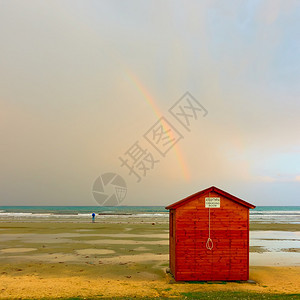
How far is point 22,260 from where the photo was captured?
20.2m

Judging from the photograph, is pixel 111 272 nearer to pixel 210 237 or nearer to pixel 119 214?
pixel 210 237

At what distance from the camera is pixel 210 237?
47.3 ft

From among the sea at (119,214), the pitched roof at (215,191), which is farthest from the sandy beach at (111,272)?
the sea at (119,214)

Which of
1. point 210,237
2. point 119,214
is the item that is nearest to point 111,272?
point 210,237

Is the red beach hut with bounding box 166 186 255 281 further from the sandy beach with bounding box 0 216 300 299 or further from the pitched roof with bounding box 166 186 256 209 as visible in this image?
the sandy beach with bounding box 0 216 300 299

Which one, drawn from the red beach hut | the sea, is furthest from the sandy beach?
the sea

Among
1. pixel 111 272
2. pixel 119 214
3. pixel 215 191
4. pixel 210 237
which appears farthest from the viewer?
pixel 119 214

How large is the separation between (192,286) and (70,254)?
11.6 metres

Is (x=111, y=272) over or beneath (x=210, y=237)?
beneath

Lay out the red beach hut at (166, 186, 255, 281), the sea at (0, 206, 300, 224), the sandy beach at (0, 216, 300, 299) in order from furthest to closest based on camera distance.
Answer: the sea at (0, 206, 300, 224) < the red beach hut at (166, 186, 255, 281) < the sandy beach at (0, 216, 300, 299)

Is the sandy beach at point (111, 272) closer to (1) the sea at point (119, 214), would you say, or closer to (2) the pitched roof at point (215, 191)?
(2) the pitched roof at point (215, 191)

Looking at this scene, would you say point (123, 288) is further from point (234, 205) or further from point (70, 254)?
point (70, 254)

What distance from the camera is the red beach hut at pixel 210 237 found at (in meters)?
14.3

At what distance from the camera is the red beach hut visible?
46.9 ft
